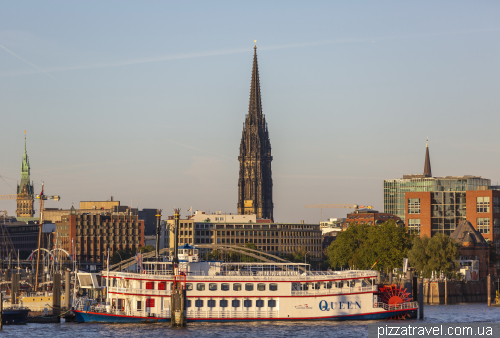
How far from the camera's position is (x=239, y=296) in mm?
100062

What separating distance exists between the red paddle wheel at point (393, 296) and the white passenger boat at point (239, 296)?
1479mm

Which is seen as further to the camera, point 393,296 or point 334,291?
point 393,296

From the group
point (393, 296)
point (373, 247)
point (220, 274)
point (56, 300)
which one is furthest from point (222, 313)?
point (373, 247)

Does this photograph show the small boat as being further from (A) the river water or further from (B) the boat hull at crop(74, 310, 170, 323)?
(B) the boat hull at crop(74, 310, 170, 323)

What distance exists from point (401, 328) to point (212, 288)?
2043 centimetres

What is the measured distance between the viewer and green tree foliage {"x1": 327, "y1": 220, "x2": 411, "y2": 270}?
163 m

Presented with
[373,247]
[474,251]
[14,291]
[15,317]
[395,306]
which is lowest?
[15,317]

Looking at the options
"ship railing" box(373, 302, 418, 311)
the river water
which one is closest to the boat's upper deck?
"ship railing" box(373, 302, 418, 311)

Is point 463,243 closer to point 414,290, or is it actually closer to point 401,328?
point 414,290

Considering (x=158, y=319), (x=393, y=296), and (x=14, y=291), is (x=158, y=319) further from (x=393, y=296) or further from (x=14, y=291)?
(x=14, y=291)

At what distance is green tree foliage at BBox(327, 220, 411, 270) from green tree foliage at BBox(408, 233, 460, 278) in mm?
5308

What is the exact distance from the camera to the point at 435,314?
117 m

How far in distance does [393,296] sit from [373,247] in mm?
60017

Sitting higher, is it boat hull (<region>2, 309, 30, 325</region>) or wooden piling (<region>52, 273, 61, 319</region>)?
wooden piling (<region>52, 273, 61, 319</region>)
